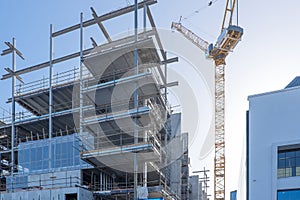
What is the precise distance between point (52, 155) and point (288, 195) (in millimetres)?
17772

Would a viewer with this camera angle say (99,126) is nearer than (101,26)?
Yes

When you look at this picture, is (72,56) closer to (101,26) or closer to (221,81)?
(101,26)

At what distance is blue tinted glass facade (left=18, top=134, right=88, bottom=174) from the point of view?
2670 centimetres

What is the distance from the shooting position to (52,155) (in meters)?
27.7

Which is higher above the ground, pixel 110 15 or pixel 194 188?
pixel 110 15

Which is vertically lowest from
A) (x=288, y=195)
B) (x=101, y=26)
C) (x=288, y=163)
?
(x=288, y=195)

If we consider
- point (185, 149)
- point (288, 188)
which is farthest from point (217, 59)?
point (288, 188)

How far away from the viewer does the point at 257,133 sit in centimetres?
1930

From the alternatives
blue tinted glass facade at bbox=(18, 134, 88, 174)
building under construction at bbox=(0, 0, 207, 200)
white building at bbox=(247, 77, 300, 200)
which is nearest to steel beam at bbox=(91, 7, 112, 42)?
building under construction at bbox=(0, 0, 207, 200)

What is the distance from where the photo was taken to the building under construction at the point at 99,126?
2350cm

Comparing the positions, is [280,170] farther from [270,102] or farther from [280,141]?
[270,102]

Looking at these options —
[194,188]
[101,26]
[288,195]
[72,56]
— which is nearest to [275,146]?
[288,195]

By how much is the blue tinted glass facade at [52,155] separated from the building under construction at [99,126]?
0.25 ft

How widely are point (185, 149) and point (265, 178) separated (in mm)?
19530
